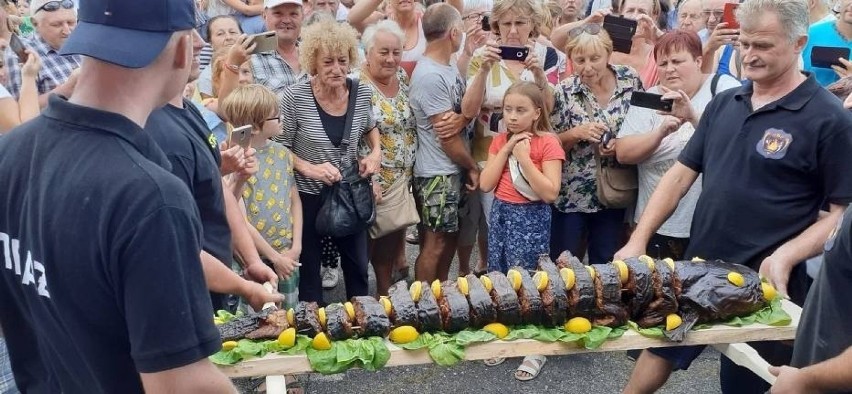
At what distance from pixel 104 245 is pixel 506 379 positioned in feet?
10.8

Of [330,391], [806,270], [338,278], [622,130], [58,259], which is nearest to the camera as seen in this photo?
A: [58,259]

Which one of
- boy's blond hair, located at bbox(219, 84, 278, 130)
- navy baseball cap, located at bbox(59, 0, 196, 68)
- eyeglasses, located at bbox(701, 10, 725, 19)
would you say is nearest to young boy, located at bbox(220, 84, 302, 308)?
boy's blond hair, located at bbox(219, 84, 278, 130)

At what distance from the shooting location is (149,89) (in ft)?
4.87

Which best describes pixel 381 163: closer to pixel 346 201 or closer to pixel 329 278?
pixel 346 201

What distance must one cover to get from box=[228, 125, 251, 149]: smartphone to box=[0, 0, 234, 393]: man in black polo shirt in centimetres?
173

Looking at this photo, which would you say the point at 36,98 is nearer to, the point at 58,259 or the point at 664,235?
the point at 58,259

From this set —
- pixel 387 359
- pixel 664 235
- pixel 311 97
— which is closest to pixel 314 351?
pixel 387 359

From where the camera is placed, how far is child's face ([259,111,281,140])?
394 cm

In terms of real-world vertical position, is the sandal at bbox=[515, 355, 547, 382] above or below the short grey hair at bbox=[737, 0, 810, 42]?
below

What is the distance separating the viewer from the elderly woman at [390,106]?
15.5 ft

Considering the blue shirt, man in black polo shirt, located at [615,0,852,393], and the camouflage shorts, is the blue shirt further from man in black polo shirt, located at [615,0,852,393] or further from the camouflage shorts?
the camouflage shorts

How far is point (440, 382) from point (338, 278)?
1654 mm

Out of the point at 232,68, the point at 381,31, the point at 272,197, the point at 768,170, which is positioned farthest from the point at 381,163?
the point at 768,170

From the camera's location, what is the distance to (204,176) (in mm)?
2623
